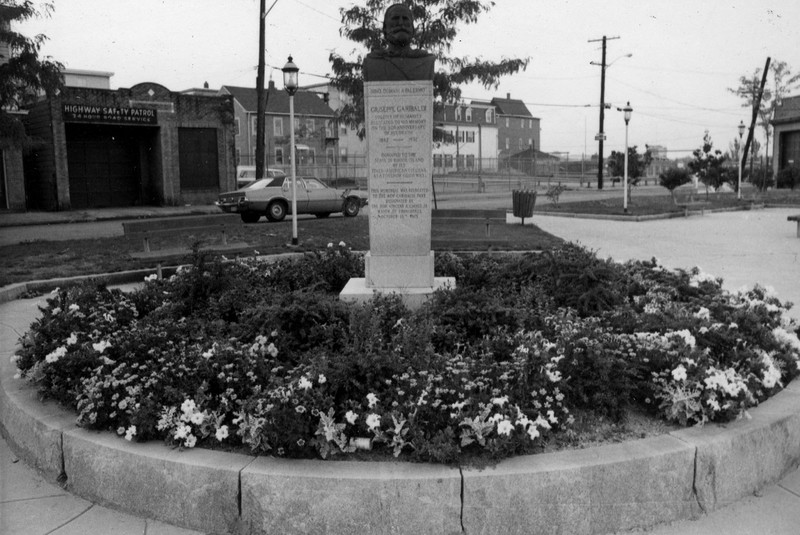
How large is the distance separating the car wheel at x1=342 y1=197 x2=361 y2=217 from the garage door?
1290 cm

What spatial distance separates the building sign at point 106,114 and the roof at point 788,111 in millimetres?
38333

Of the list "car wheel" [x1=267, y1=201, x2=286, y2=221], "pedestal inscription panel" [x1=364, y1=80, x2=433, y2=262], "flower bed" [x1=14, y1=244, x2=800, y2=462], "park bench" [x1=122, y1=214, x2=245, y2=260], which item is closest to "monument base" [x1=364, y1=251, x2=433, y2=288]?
"pedestal inscription panel" [x1=364, y1=80, x2=433, y2=262]

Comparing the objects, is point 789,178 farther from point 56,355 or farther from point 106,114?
point 56,355

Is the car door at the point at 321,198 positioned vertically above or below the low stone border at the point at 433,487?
above

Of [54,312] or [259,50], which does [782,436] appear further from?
[259,50]

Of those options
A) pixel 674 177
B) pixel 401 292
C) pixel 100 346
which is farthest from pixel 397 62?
pixel 674 177

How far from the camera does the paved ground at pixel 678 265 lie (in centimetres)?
372

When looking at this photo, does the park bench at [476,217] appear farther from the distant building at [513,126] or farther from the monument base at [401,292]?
the distant building at [513,126]

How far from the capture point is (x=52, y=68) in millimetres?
17406

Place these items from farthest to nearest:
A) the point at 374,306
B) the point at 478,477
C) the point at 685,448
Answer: the point at 374,306 → the point at 685,448 → the point at 478,477

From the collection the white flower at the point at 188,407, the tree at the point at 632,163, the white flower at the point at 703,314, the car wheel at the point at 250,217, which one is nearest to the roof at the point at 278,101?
the tree at the point at 632,163

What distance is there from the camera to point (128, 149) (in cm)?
3209

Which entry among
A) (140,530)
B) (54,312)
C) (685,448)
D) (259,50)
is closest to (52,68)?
(259,50)

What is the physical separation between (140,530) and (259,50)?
25.5m
